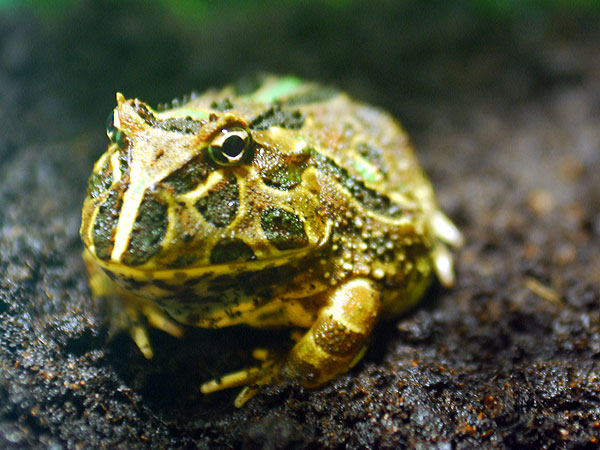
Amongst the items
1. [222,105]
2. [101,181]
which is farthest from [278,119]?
[101,181]

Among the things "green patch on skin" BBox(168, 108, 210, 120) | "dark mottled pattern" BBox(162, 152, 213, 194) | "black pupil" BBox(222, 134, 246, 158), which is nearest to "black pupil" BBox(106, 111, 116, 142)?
"green patch on skin" BBox(168, 108, 210, 120)

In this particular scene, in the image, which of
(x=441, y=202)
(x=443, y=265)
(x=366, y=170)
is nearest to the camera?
(x=366, y=170)

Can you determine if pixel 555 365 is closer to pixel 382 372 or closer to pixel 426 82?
pixel 382 372

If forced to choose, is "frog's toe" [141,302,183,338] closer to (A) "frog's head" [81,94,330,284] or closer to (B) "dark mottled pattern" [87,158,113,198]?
(A) "frog's head" [81,94,330,284]

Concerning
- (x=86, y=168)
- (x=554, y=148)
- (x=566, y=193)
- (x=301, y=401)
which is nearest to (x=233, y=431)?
(x=301, y=401)

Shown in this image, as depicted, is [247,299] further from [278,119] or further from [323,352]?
[278,119]

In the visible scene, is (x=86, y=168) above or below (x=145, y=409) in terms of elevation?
above
